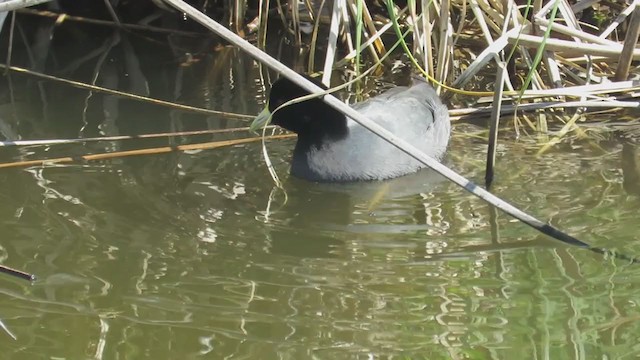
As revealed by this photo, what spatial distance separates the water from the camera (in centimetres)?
240

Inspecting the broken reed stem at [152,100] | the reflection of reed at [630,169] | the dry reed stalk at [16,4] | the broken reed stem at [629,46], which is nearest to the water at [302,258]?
the reflection of reed at [630,169]

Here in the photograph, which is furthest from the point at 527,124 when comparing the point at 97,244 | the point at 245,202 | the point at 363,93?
the point at 97,244

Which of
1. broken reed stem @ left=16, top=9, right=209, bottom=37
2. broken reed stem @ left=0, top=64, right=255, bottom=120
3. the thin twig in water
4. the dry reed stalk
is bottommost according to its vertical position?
the thin twig in water

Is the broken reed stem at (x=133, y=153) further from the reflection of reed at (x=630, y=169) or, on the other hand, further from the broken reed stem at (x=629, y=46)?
the broken reed stem at (x=629, y=46)

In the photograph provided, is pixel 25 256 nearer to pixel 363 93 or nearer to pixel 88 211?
pixel 88 211

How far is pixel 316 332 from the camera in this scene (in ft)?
8.00

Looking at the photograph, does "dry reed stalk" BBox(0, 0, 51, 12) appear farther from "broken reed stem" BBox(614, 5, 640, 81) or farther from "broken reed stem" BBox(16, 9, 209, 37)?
"broken reed stem" BBox(16, 9, 209, 37)

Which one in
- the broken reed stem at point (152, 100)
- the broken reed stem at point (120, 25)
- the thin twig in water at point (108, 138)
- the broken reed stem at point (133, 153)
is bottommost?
the broken reed stem at point (133, 153)

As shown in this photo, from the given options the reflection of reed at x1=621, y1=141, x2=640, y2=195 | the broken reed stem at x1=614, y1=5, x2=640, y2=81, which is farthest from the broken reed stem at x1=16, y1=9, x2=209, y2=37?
the reflection of reed at x1=621, y1=141, x2=640, y2=195

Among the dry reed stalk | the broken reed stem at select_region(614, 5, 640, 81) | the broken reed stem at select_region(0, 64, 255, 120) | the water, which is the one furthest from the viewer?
the broken reed stem at select_region(0, 64, 255, 120)

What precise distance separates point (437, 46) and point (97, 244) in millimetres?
2037

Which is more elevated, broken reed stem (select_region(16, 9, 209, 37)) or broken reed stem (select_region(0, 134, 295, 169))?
broken reed stem (select_region(16, 9, 209, 37))

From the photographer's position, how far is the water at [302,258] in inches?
94.3

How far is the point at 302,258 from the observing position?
9.57 ft
